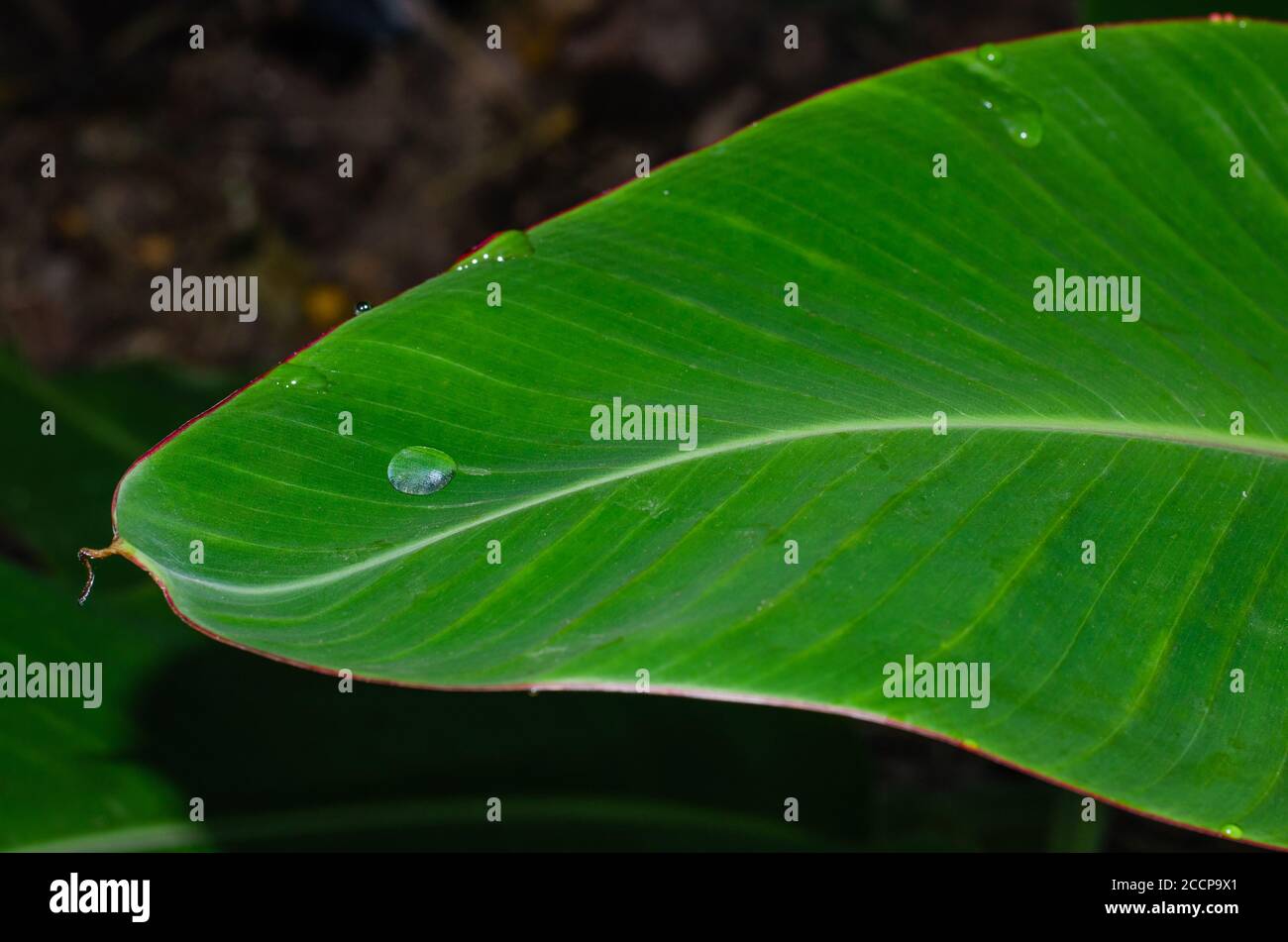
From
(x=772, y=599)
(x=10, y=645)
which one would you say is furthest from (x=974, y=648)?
(x=10, y=645)

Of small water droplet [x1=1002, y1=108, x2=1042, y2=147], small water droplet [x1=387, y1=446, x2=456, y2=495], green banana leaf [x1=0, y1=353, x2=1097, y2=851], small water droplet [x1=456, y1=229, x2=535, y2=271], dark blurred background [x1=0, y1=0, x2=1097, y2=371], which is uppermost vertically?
dark blurred background [x1=0, y1=0, x2=1097, y2=371]

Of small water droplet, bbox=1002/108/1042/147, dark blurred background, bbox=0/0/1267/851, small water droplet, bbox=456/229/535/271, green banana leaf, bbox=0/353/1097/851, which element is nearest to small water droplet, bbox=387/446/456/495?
small water droplet, bbox=456/229/535/271

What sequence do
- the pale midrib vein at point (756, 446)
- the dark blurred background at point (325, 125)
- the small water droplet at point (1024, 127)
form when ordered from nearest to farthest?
the pale midrib vein at point (756, 446), the small water droplet at point (1024, 127), the dark blurred background at point (325, 125)

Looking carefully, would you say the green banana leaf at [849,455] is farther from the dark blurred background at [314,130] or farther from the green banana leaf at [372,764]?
the dark blurred background at [314,130]

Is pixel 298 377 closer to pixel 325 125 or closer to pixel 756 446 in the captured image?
pixel 756 446

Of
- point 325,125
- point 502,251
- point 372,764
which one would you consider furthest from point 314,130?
point 502,251

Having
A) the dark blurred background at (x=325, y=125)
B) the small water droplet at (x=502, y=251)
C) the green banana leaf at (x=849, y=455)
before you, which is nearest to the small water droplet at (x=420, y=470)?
the green banana leaf at (x=849, y=455)

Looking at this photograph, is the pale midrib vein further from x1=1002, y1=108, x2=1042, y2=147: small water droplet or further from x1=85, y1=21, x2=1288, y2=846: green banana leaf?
x1=1002, y1=108, x2=1042, y2=147: small water droplet
